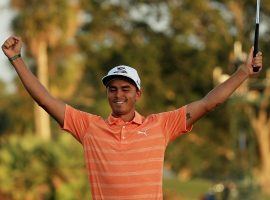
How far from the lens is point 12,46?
4910 mm

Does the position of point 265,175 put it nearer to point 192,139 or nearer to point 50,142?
point 192,139

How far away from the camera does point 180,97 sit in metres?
41.1

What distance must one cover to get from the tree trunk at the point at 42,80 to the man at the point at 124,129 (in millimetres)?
33474

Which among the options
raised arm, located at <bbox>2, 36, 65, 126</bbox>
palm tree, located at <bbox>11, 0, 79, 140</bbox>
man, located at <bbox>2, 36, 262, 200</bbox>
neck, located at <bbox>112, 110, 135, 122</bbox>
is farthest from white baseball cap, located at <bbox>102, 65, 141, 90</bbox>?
palm tree, located at <bbox>11, 0, 79, 140</bbox>

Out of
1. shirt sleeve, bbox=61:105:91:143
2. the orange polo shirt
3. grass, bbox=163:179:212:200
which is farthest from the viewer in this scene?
grass, bbox=163:179:212:200

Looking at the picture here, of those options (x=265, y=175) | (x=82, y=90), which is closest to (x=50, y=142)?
(x=265, y=175)

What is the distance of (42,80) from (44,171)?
61.3ft

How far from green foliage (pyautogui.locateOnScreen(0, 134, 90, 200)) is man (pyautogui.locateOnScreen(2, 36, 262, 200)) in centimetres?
1617

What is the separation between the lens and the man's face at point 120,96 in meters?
4.88

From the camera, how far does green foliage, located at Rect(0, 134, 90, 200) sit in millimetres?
21359

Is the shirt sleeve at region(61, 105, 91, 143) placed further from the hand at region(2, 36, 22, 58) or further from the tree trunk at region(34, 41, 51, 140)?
the tree trunk at region(34, 41, 51, 140)

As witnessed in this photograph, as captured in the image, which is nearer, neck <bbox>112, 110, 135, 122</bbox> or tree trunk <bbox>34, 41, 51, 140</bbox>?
neck <bbox>112, 110, 135, 122</bbox>

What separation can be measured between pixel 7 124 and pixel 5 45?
37.8 metres

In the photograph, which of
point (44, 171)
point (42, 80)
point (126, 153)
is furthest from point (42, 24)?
point (126, 153)
